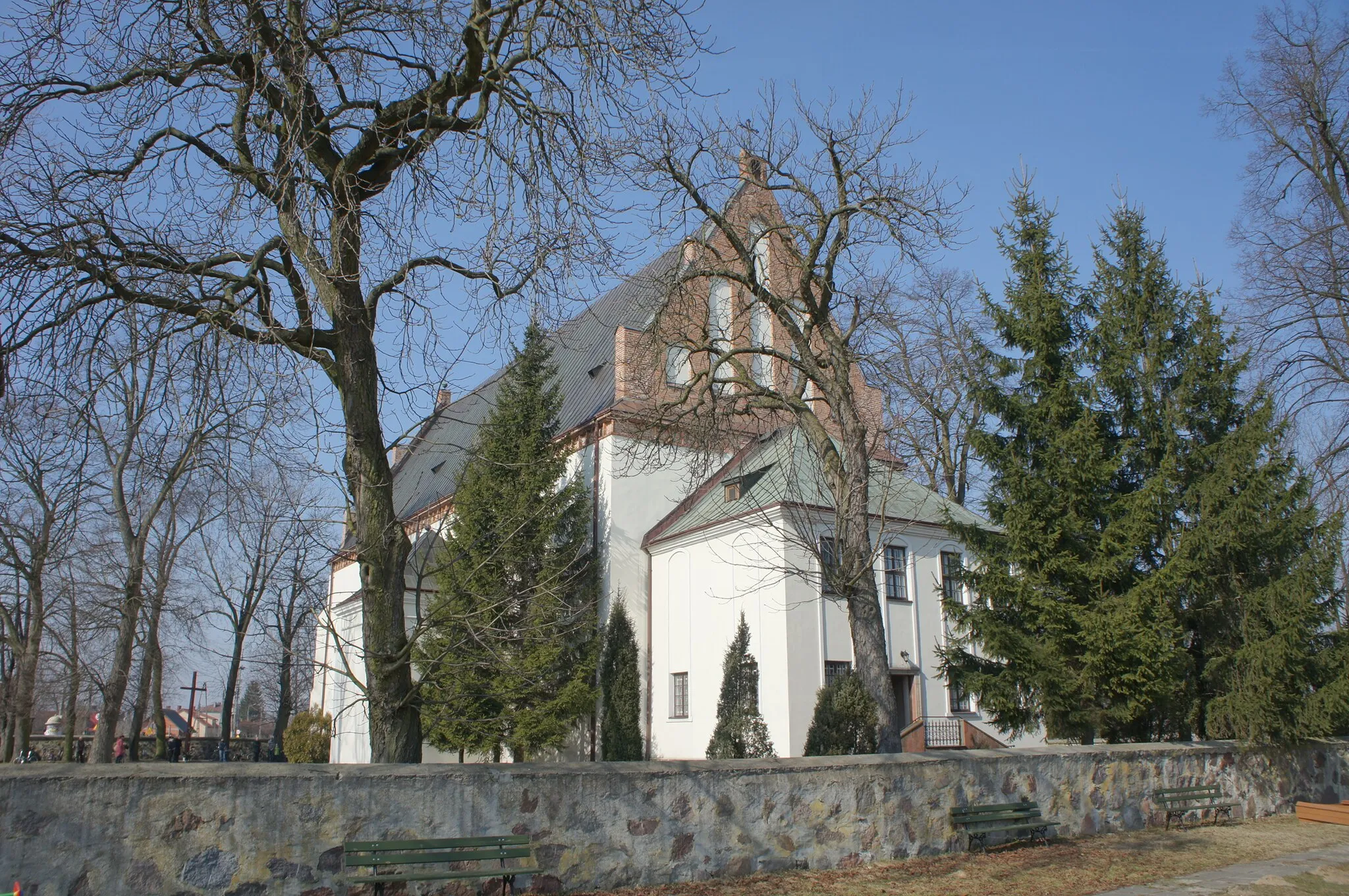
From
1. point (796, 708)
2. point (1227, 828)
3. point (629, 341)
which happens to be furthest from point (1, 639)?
point (1227, 828)

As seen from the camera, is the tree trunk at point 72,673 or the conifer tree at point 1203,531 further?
the tree trunk at point 72,673

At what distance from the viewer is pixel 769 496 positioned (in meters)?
21.9

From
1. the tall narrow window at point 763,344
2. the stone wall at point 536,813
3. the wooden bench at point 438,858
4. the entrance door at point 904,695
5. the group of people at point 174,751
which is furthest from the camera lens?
the group of people at point 174,751

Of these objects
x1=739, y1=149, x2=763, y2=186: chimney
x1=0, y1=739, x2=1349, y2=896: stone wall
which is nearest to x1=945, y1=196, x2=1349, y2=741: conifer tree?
x1=0, y1=739, x2=1349, y2=896: stone wall

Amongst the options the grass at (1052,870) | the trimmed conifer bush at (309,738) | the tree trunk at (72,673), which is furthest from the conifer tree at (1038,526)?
the trimmed conifer bush at (309,738)

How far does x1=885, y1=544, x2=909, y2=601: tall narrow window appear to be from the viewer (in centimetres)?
2270

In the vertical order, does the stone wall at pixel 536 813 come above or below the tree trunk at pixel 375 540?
below

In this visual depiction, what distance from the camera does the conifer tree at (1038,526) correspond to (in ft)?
42.1

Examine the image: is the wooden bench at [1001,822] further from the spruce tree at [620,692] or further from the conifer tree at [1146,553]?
the spruce tree at [620,692]

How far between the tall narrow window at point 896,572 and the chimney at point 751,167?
11677 mm

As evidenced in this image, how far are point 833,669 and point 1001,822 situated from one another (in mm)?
10669

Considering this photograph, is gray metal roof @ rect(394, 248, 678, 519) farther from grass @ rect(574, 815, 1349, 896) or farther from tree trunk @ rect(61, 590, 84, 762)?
grass @ rect(574, 815, 1349, 896)

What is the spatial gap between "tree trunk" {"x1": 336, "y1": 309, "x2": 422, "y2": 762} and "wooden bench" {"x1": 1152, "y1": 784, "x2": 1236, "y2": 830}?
9422mm

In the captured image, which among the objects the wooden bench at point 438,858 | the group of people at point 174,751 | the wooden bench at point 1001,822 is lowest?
the group of people at point 174,751
